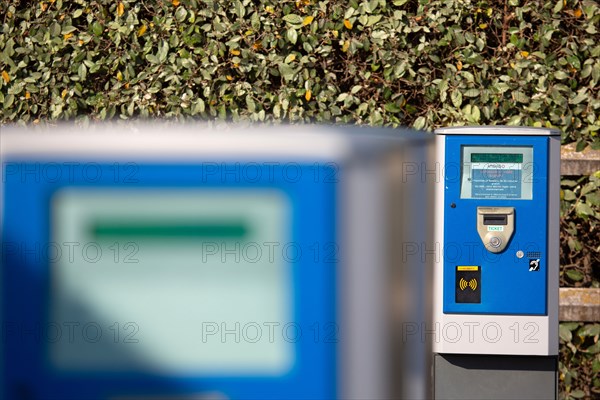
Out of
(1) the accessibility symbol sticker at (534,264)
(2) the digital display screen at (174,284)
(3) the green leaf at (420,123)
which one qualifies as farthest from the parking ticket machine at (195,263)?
(3) the green leaf at (420,123)

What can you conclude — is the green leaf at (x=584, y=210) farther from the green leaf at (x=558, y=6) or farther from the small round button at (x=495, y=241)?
the small round button at (x=495, y=241)

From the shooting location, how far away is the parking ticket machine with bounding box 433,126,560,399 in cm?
320

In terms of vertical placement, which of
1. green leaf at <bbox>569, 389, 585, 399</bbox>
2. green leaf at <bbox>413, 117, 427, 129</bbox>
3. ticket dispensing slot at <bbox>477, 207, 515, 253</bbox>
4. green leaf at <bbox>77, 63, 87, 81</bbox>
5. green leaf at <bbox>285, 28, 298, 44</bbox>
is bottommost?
green leaf at <bbox>569, 389, 585, 399</bbox>

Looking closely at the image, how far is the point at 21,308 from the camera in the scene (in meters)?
2.96

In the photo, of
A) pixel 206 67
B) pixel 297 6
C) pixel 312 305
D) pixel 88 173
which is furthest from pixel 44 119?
pixel 312 305

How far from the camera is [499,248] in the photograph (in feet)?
10.5

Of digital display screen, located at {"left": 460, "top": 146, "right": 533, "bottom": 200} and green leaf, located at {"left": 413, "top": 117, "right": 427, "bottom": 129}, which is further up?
green leaf, located at {"left": 413, "top": 117, "right": 427, "bottom": 129}

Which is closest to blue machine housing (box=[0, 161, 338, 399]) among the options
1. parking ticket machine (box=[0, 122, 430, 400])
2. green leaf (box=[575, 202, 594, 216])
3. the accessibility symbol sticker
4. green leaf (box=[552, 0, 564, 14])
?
parking ticket machine (box=[0, 122, 430, 400])

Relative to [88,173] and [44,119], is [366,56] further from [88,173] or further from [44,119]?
[88,173]

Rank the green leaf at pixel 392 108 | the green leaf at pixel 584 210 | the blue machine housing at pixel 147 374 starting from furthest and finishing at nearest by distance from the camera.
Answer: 1. the green leaf at pixel 392 108
2. the green leaf at pixel 584 210
3. the blue machine housing at pixel 147 374

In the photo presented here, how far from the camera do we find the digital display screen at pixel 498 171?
10.5ft

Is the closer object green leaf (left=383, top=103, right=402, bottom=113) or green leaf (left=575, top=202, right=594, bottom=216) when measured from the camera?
Result: green leaf (left=575, top=202, right=594, bottom=216)

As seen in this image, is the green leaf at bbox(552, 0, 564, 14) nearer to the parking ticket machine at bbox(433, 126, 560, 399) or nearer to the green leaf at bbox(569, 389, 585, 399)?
the parking ticket machine at bbox(433, 126, 560, 399)

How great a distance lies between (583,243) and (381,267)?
1.97 meters
